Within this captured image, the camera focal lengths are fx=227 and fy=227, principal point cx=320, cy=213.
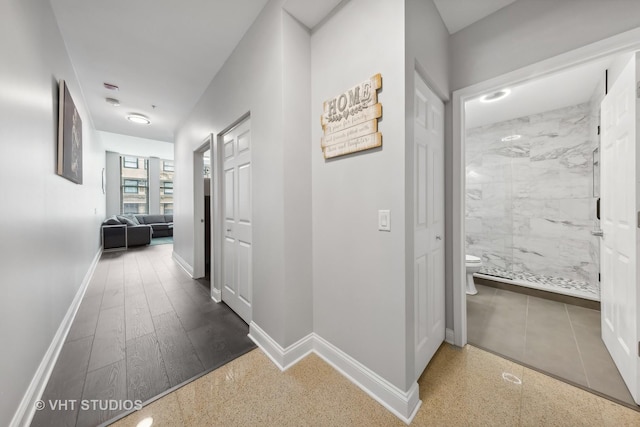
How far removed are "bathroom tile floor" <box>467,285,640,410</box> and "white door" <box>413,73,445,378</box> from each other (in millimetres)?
576

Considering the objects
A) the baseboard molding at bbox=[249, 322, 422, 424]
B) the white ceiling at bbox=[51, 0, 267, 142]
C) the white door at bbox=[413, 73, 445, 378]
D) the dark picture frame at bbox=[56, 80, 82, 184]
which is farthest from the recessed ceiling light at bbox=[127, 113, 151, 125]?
the white door at bbox=[413, 73, 445, 378]

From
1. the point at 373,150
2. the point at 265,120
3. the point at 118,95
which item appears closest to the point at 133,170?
the point at 118,95

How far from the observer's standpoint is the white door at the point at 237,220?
2.17 meters

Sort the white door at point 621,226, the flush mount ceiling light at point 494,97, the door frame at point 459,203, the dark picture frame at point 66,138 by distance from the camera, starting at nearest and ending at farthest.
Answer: the white door at point 621,226 → the door frame at point 459,203 → the dark picture frame at point 66,138 → the flush mount ceiling light at point 494,97

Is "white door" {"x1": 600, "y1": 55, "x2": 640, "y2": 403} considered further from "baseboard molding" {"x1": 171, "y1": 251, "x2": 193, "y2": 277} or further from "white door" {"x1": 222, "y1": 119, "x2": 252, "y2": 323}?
"baseboard molding" {"x1": 171, "y1": 251, "x2": 193, "y2": 277}

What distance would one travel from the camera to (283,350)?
1615 millimetres

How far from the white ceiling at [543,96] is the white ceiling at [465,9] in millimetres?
667

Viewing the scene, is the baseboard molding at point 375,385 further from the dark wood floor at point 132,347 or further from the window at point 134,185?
the window at point 134,185

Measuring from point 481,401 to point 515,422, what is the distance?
0.51 feet

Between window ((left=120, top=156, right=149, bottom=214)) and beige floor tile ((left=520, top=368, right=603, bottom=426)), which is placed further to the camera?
window ((left=120, top=156, right=149, bottom=214))

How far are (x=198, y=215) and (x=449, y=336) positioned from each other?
359 centimetres

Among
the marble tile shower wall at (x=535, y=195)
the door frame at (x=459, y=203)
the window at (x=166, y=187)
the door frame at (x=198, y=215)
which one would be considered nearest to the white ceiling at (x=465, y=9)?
the door frame at (x=459, y=203)

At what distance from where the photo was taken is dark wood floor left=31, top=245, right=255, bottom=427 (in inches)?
52.6

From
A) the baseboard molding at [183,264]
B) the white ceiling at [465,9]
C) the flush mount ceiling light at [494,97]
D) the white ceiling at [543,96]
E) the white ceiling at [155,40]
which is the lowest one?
the baseboard molding at [183,264]
